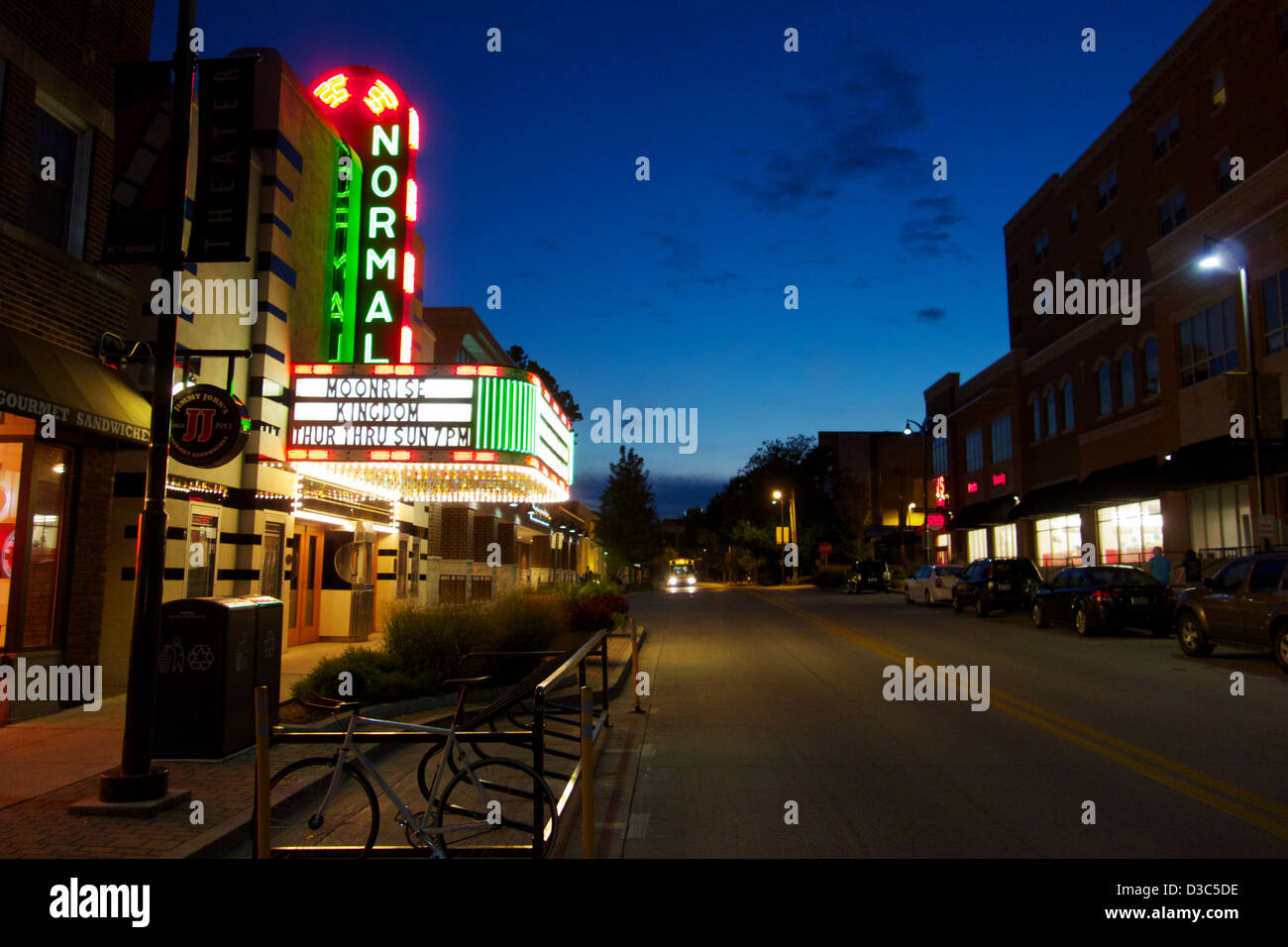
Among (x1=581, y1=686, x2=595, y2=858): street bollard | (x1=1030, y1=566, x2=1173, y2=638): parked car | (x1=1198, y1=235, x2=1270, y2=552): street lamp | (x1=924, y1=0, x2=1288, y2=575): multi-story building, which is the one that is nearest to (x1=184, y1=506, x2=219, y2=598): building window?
(x1=581, y1=686, x2=595, y2=858): street bollard

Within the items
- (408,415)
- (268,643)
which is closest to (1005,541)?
(408,415)

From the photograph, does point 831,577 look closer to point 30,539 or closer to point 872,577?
point 872,577

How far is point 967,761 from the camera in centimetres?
803

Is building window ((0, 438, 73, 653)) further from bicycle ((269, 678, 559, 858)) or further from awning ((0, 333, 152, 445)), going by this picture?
bicycle ((269, 678, 559, 858))

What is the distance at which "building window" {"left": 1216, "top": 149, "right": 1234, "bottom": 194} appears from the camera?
29.4 m

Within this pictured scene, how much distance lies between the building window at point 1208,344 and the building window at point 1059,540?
8.77 meters

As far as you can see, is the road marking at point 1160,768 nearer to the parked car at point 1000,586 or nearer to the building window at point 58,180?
the building window at point 58,180

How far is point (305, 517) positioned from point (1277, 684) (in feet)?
51.1

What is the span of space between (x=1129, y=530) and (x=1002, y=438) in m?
14.4

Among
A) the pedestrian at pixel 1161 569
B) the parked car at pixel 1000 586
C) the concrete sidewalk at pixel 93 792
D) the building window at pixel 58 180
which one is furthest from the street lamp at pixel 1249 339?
the building window at pixel 58 180

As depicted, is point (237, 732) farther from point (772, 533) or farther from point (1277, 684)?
point (772, 533)

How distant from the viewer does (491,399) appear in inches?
603

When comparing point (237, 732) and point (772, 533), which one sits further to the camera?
point (772, 533)
